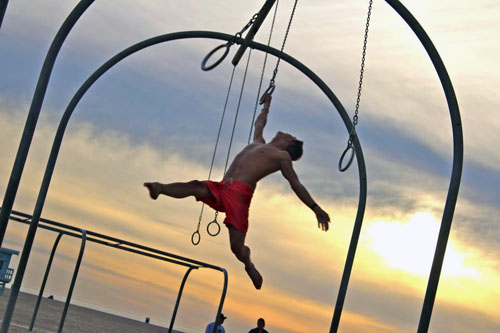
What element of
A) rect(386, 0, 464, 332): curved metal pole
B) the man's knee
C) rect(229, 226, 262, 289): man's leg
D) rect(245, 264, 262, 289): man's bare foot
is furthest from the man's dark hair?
rect(386, 0, 464, 332): curved metal pole

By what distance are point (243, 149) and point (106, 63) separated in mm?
3041

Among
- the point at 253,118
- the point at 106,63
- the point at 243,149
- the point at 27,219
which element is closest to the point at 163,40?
the point at 106,63

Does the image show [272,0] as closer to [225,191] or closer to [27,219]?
[225,191]

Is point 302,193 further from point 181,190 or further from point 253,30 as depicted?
point 253,30

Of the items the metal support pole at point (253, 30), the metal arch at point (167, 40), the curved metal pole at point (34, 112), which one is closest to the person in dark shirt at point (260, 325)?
the metal arch at point (167, 40)

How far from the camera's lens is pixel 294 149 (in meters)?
10.5

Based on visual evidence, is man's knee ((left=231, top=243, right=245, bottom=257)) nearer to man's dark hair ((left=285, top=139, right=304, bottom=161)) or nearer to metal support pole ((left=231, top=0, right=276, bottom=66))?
man's dark hair ((left=285, top=139, right=304, bottom=161))

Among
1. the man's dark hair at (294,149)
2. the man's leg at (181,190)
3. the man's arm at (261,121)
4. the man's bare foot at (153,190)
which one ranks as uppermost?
the man's arm at (261,121)

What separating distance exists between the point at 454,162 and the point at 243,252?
2837 millimetres

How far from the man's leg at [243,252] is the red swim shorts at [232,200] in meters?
0.08

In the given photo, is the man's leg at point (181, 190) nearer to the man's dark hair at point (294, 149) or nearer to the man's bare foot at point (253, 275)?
the man's bare foot at point (253, 275)

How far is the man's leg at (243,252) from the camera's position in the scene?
1009 cm

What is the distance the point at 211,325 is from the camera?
16.0 meters

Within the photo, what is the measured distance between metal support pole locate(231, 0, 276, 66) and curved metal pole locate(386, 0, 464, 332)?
5.38 ft
